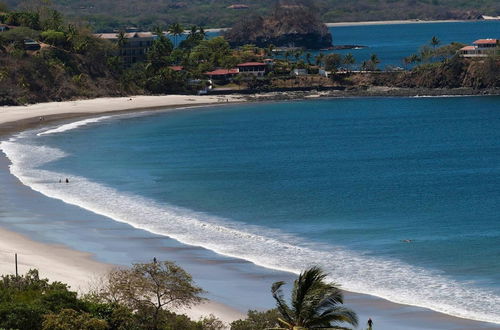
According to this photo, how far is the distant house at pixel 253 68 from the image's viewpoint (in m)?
141

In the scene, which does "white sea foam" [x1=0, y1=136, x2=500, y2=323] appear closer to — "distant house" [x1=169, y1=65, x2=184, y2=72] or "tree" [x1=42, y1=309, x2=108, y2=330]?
"tree" [x1=42, y1=309, x2=108, y2=330]

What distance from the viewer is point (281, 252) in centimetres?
4769

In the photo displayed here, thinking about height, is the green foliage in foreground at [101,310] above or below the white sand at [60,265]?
above

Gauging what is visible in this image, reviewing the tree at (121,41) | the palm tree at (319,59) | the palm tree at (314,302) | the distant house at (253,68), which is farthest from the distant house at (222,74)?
the palm tree at (314,302)

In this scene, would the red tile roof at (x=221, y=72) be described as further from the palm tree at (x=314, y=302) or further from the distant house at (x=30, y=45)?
the palm tree at (x=314, y=302)

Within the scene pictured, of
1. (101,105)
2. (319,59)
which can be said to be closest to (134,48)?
(319,59)

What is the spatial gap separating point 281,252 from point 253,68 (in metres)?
95.2

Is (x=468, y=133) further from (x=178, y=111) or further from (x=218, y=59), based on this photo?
(x=218, y=59)

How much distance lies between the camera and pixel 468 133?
9838 centimetres

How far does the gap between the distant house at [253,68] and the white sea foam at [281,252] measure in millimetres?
73916

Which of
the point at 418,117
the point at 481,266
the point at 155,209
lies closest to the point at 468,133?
the point at 418,117

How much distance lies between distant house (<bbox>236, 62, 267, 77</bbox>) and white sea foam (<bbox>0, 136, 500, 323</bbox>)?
243 feet

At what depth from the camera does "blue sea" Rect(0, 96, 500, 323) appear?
45.0 m

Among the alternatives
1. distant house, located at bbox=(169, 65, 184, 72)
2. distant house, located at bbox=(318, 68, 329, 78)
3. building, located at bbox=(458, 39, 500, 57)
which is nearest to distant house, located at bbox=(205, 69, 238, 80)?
distant house, located at bbox=(169, 65, 184, 72)
